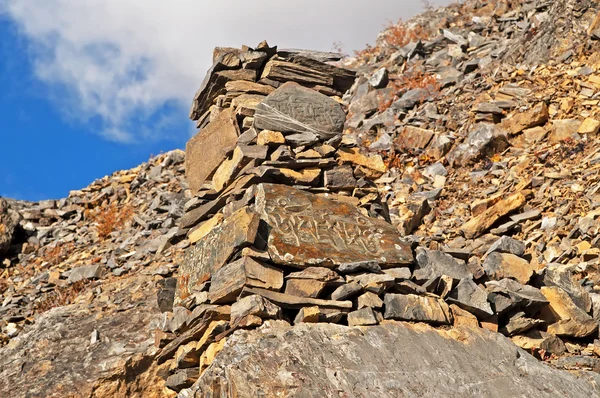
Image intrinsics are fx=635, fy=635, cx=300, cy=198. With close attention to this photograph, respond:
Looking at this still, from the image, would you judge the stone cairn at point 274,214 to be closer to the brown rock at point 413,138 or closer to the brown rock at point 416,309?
the brown rock at point 416,309

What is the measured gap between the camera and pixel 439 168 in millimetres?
12391

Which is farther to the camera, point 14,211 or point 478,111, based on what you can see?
point 14,211

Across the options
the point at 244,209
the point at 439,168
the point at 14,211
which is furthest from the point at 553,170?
the point at 14,211

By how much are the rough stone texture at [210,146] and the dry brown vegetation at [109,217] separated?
714cm

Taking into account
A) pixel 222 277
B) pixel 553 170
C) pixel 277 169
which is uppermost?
pixel 553 170

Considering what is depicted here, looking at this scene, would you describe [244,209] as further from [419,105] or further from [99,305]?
[419,105]

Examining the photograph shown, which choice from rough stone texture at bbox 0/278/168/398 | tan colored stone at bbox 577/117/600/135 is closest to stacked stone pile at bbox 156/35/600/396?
rough stone texture at bbox 0/278/168/398

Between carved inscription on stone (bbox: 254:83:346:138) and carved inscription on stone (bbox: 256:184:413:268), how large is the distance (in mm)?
917

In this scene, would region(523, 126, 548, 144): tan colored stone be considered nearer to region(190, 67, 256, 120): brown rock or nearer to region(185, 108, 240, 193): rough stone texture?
region(190, 67, 256, 120): brown rock

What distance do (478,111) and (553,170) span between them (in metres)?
3.21

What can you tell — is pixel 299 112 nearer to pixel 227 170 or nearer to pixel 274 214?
pixel 227 170

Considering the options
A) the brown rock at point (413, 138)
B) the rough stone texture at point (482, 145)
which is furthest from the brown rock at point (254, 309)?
the brown rock at point (413, 138)

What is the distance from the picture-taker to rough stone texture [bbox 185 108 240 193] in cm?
709

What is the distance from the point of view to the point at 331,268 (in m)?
5.79
